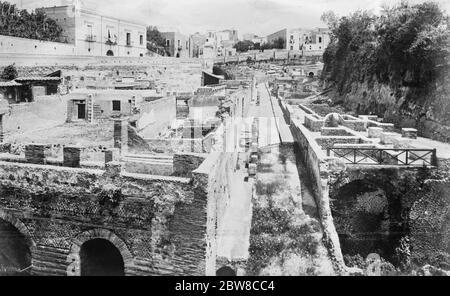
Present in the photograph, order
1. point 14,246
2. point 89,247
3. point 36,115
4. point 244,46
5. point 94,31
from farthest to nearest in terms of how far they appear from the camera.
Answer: point 244,46 < point 94,31 < point 36,115 < point 14,246 < point 89,247

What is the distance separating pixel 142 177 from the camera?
9047mm

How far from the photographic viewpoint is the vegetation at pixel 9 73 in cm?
3575

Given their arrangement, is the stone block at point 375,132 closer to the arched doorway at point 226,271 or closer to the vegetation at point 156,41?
the arched doorway at point 226,271

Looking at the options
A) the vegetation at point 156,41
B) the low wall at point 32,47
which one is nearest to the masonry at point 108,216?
the low wall at point 32,47

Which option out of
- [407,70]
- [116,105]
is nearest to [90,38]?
[116,105]

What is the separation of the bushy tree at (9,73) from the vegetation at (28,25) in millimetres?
6690

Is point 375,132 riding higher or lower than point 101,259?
higher

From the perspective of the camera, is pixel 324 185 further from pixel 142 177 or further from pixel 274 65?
pixel 274 65

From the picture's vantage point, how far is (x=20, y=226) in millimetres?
9609

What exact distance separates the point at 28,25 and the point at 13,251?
39.1 meters

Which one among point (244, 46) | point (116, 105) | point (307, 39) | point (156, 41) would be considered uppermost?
point (307, 39)

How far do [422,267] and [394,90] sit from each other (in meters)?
17.4

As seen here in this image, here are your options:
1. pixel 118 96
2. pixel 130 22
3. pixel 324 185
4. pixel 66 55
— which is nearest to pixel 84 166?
pixel 324 185

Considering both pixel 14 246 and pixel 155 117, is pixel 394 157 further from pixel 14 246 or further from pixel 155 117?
pixel 155 117
